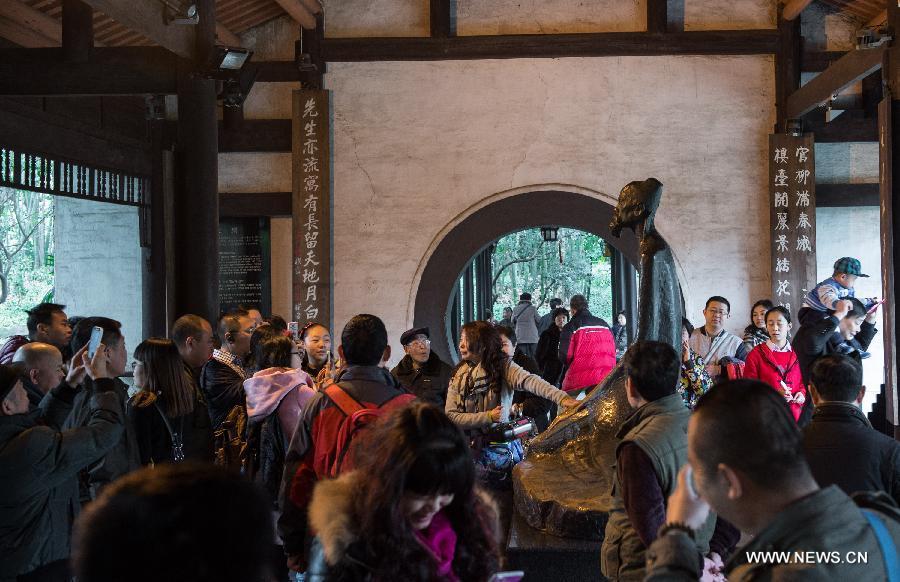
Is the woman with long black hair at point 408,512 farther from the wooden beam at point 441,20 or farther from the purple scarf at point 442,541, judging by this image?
the wooden beam at point 441,20

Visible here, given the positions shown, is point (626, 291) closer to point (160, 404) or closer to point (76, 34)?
point (76, 34)

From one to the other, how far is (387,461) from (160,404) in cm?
216

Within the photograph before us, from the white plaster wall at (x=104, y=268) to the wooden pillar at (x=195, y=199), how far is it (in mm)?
3860

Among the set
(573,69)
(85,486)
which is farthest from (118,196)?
(85,486)

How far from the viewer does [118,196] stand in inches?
355

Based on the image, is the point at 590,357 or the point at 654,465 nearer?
the point at 654,465

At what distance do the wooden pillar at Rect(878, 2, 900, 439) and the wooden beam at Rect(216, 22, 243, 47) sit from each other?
245 inches

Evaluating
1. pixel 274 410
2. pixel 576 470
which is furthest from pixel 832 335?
pixel 274 410

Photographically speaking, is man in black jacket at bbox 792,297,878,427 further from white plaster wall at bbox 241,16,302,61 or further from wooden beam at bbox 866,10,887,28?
white plaster wall at bbox 241,16,302,61

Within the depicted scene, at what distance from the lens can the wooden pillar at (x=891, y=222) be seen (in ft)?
22.2

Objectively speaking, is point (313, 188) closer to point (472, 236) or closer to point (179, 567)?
point (472, 236)

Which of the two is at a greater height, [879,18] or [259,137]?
[879,18]

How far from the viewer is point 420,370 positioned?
5.71 metres

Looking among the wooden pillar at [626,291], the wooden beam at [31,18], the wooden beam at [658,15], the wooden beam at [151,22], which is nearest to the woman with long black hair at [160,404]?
the wooden beam at [151,22]
